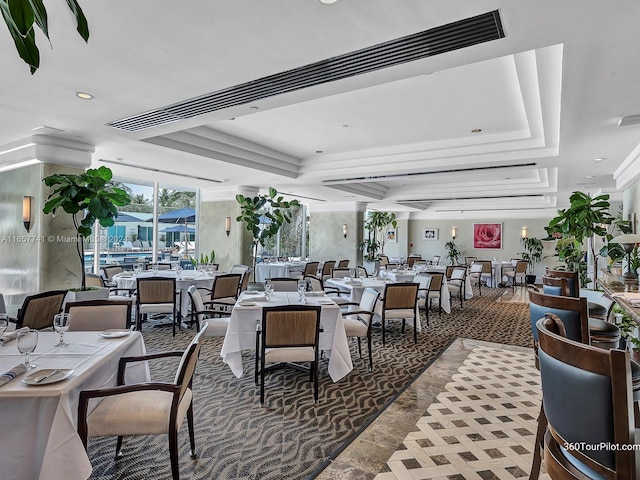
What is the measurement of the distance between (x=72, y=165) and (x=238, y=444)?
4.77 metres

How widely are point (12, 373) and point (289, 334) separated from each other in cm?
194

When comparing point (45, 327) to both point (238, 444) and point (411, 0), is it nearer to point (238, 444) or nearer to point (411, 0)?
point (238, 444)

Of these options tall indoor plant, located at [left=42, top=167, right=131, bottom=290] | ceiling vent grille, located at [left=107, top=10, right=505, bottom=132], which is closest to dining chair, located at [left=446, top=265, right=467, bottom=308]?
ceiling vent grille, located at [left=107, top=10, right=505, bottom=132]

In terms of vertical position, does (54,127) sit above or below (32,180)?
above

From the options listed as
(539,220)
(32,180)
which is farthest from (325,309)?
(539,220)

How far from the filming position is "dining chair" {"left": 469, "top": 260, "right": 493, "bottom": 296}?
37.3 feet

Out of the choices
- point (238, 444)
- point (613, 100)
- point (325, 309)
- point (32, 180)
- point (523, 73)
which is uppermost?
point (523, 73)

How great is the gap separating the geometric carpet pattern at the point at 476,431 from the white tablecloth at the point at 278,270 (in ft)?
22.7

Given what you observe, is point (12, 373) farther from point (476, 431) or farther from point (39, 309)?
point (476, 431)

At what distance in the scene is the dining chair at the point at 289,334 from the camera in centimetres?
336

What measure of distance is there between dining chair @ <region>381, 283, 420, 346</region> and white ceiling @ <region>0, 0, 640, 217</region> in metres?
2.39

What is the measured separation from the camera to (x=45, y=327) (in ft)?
13.2

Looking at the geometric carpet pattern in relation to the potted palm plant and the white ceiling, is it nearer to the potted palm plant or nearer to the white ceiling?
the white ceiling

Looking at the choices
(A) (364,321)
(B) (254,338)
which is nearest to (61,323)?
(B) (254,338)
